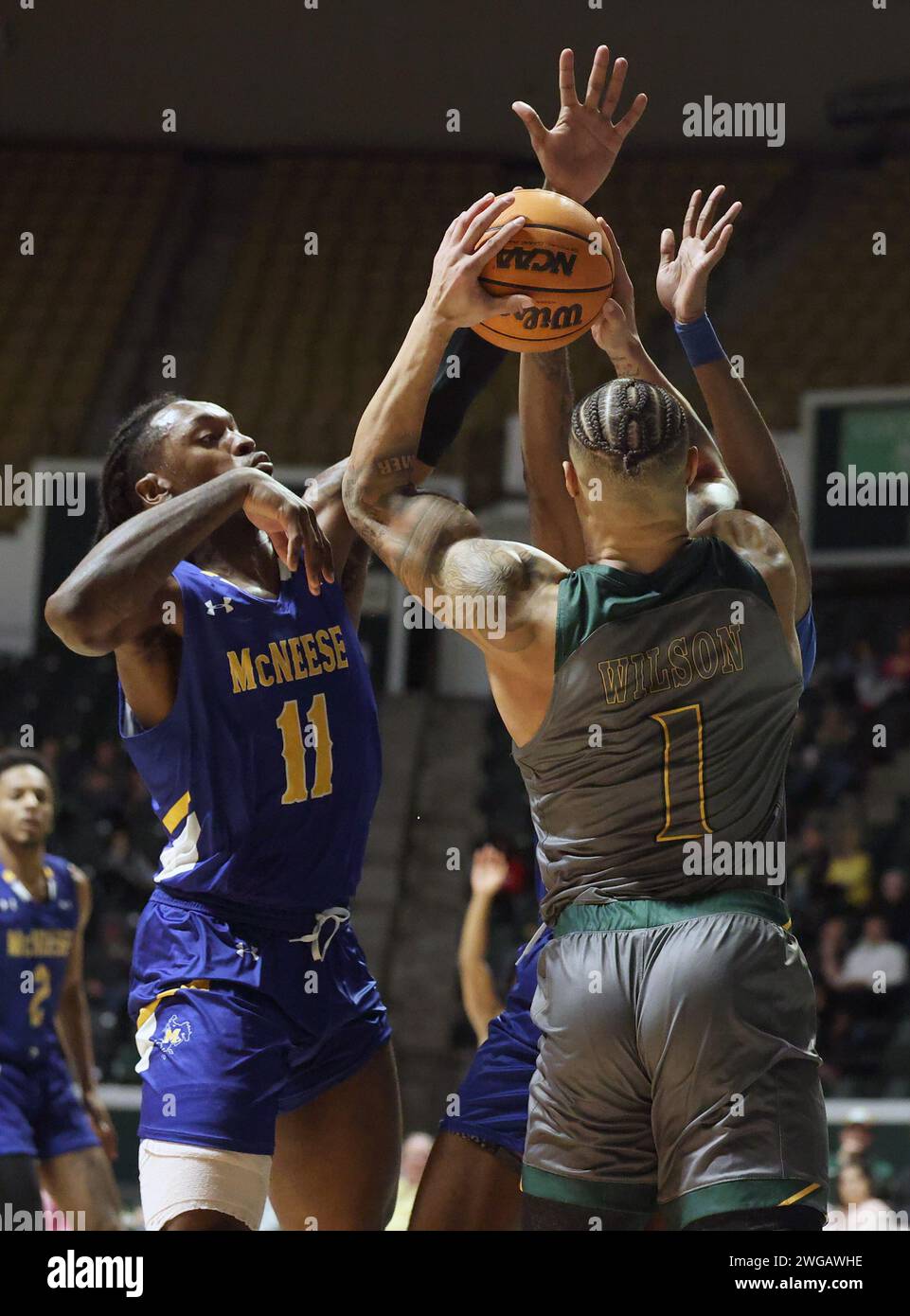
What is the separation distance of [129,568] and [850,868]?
304 inches

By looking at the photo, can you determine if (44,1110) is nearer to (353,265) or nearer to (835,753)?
(835,753)

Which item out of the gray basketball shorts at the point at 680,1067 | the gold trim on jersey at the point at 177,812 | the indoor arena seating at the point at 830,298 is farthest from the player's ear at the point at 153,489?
the indoor arena seating at the point at 830,298

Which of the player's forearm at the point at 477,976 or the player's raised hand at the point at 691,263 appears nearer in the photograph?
the player's raised hand at the point at 691,263

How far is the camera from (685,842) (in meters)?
2.75

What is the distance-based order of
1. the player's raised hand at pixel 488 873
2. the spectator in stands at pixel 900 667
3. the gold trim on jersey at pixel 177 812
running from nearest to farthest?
the gold trim on jersey at pixel 177 812, the player's raised hand at pixel 488 873, the spectator in stands at pixel 900 667

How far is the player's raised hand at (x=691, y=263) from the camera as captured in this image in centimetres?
336

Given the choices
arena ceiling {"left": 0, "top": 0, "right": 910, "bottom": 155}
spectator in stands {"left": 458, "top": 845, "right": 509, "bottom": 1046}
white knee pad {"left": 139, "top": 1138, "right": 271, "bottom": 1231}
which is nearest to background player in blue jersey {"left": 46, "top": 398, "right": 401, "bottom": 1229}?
white knee pad {"left": 139, "top": 1138, "right": 271, "bottom": 1231}

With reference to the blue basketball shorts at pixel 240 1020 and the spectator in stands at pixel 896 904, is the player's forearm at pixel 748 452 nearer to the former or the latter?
the blue basketball shorts at pixel 240 1020

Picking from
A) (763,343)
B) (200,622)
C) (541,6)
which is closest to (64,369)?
(541,6)

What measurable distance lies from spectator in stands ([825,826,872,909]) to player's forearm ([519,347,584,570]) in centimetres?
670

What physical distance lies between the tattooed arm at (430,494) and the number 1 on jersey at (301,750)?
1.61 ft

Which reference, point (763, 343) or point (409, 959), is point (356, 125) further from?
point (409, 959)

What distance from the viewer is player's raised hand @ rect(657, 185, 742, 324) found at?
3.36 metres

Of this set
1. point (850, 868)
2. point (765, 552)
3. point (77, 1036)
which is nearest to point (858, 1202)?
point (77, 1036)
